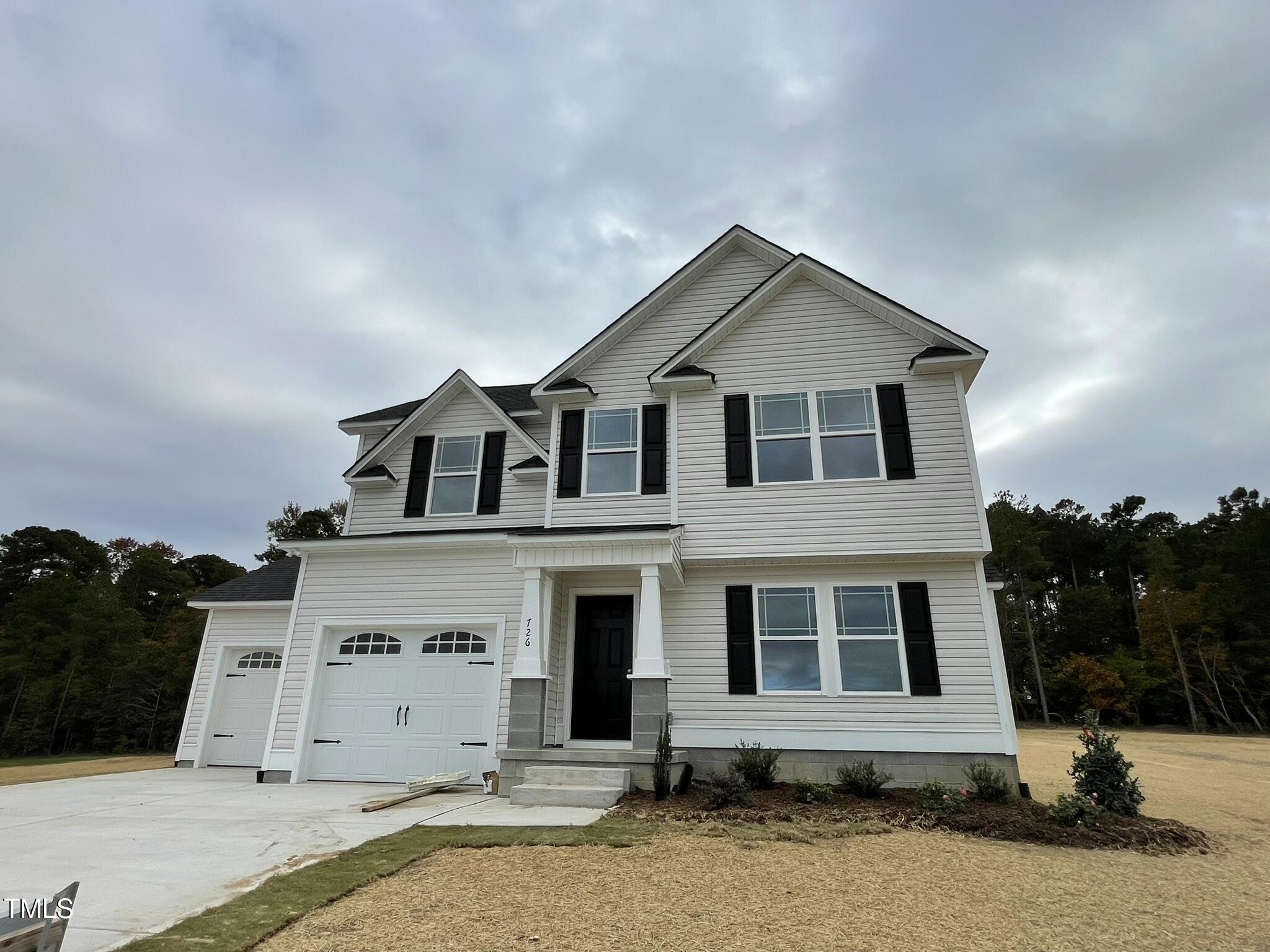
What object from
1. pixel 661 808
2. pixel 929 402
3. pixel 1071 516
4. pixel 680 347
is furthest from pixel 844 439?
pixel 1071 516

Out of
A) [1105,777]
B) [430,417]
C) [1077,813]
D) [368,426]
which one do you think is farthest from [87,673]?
[1105,777]

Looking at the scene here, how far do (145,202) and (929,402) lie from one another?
16324mm

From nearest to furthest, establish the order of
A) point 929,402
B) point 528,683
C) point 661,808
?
point 661,808
point 528,683
point 929,402

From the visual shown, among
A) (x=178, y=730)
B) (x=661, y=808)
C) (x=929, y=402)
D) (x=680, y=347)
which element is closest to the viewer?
(x=661, y=808)

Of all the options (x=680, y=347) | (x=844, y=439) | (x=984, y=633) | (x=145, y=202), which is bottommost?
(x=984, y=633)

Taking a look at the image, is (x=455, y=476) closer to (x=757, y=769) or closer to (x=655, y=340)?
(x=655, y=340)

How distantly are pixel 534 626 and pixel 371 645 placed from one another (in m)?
3.94

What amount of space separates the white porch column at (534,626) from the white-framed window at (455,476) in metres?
3.43

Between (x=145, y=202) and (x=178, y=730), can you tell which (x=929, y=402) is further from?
(x=178, y=730)

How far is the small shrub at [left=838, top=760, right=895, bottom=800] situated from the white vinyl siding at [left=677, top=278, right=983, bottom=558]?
3.20 meters

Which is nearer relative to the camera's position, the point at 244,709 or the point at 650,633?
the point at 650,633

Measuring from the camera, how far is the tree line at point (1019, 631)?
1089 inches

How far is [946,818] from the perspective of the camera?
757 cm

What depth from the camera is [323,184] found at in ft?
46.9
